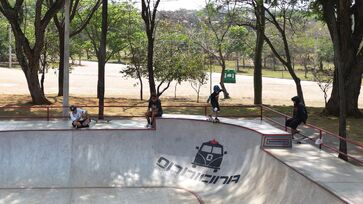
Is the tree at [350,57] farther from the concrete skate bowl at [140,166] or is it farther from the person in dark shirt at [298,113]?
the concrete skate bowl at [140,166]

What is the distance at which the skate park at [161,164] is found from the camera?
37.8 ft

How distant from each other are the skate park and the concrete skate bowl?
29 mm

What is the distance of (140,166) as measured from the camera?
1475 centimetres

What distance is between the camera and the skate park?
453 inches

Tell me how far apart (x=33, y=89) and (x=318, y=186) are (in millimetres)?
19409

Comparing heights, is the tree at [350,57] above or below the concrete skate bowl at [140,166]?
above

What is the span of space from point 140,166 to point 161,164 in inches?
27.1

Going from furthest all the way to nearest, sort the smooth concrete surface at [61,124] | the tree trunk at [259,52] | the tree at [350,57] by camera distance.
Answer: the tree trunk at [259,52], the tree at [350,57], the smooth concrete surface at [61,124]

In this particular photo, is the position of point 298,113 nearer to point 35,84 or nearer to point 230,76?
point 35,84

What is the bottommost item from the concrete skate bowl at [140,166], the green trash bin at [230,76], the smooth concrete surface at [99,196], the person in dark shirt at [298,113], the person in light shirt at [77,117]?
the smooth concrete surface at [99,196]

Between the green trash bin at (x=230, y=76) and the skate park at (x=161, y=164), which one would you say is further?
the green trash bin at (x=230, y=76)

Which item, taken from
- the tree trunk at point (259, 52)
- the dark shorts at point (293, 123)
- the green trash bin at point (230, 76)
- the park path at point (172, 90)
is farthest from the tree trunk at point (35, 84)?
the green trash bin at point (230, 76)

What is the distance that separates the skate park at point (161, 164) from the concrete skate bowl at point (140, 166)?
1.2 inches

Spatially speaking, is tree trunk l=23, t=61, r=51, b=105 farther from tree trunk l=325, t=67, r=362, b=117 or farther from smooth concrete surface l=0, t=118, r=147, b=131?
tree trunk l=325, t=67, r=362, b=117
